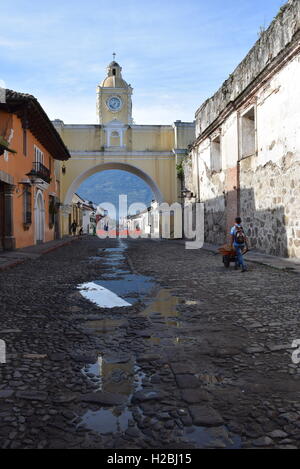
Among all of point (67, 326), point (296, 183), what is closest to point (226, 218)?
point (296, 183)

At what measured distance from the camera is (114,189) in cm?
18038

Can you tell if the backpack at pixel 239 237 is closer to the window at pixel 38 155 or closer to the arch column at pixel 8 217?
the arch column at pixel 8 217

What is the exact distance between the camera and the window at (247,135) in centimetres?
1392

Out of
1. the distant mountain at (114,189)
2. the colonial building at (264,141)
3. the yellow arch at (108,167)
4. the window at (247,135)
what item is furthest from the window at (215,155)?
the distant mountain at (114,189)

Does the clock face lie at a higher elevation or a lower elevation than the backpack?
higher

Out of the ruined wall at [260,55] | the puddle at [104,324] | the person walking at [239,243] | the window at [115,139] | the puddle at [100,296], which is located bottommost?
the puddle at [104,324]

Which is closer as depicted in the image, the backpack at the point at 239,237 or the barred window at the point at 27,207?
the backpack at the point at 239,237

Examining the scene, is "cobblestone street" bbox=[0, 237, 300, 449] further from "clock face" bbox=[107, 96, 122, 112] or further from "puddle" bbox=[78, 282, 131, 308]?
"clock face" bbox=[107, 96, 122, 112]

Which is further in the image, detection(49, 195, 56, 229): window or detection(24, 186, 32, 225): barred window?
detection(49, 195, 56, 229): window

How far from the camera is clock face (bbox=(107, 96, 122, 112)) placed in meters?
32.6

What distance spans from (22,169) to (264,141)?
9.38 m

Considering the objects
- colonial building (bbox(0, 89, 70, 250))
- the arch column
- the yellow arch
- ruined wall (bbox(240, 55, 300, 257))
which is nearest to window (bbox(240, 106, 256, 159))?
ruined wall (bbox(240, 55, 300, 257))

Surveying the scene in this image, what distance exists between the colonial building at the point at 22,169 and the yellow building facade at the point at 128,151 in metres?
7.04

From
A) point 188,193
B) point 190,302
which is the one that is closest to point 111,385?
point 190,302
